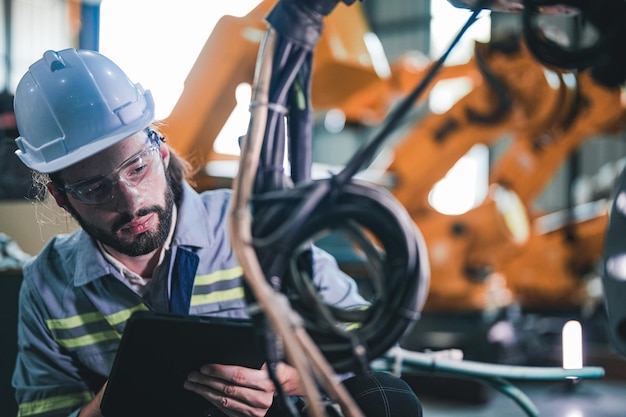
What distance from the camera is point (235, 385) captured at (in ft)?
4.10

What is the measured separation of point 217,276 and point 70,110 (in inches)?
17.3

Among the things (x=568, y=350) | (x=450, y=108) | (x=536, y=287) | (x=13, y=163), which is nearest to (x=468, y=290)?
(x=536, y=287)

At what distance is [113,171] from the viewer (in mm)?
1325

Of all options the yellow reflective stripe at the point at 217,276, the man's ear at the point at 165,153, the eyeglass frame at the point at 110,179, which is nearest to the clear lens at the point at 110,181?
the eyeglass frame at the point at 110,179

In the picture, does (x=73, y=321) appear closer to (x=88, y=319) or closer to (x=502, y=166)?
(x=88, y=319)

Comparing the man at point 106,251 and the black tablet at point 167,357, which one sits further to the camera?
the man at point 106,251

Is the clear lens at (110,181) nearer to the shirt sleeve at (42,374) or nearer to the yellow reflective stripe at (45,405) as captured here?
the shirt sleeve at (42,374)

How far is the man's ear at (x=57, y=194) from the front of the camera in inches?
54.8

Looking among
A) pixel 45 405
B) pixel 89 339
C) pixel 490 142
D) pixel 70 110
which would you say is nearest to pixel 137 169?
pixel 70 110

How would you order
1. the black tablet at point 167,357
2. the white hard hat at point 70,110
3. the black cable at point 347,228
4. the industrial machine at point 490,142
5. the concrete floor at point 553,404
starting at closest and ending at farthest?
the black cable at point 347,228 → the black tablet at point 167,357 → the white hard hat at point 70,110 → the concrete floor at point 553,404 → the industrial machine at point 490,142

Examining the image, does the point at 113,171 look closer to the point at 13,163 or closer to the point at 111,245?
the point at 111,245

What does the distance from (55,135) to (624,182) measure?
0.95 m

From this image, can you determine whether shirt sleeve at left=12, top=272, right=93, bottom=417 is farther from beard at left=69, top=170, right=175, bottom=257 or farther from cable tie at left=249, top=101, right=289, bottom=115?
cable tie at left=249, top=101, right=289, bottom=115

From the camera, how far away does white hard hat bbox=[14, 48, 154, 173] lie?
1.31m
